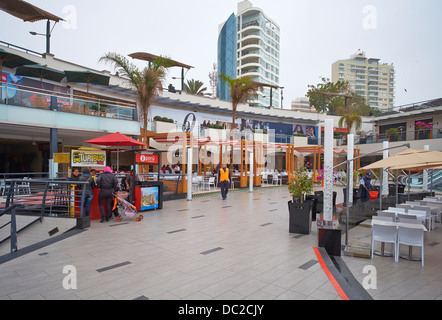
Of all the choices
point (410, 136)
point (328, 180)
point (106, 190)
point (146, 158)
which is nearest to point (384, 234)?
point (328, 180)

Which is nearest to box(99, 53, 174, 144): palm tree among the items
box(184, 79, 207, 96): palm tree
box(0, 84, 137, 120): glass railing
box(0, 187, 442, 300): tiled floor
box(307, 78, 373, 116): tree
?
box(0, 84, 137, 120): glass railing

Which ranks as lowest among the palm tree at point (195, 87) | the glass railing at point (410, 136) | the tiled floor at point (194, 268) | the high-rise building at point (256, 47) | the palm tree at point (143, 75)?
the tiled floor at point (194, 268)

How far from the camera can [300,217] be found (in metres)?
7.24

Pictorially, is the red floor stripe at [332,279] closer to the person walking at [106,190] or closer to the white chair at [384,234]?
the white chair at [384,234]

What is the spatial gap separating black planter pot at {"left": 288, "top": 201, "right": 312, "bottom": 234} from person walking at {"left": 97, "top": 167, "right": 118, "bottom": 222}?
16.7ft

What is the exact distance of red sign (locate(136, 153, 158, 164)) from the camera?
33.6 feet

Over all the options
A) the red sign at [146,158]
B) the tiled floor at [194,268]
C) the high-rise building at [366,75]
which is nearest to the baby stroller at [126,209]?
the tiled floor at [194,268]

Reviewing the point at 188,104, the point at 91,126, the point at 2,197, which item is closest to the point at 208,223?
the point at 2,197

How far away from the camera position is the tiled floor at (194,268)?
3857 mm

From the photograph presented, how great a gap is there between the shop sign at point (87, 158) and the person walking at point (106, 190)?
1.30 meters

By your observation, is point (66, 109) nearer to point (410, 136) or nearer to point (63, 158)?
point (63, 158)

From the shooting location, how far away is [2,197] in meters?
10.4

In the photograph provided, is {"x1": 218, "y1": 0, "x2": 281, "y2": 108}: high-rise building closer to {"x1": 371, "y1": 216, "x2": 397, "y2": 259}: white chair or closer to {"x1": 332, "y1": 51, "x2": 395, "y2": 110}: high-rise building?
{"x1": 332, "y1": 51, "x2": 395, "y2": 110}: high-rise building
